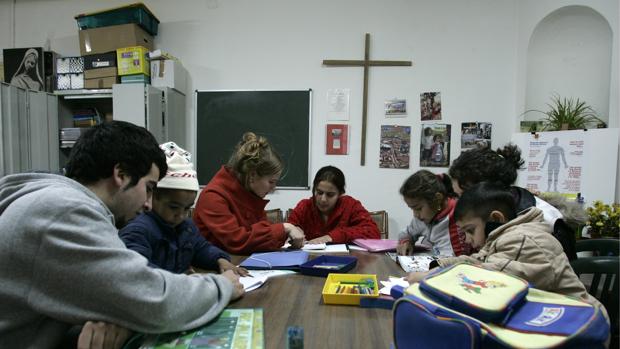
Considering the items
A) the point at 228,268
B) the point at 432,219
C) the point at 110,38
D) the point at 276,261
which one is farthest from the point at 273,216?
the point at 110,38

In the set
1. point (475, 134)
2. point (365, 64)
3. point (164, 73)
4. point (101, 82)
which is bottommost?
point (475, 134)

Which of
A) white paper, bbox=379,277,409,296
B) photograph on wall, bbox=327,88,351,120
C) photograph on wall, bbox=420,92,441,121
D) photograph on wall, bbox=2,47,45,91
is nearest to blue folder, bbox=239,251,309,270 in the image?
white paper, bbox=379,277,409,296

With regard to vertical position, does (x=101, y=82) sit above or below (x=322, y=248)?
above

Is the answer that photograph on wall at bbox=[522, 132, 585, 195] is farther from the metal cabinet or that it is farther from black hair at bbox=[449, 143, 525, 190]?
the metal cabinet

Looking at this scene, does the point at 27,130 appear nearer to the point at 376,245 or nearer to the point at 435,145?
the point at 376,245

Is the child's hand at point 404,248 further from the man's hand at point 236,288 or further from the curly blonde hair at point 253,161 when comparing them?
the man's hand at point 236,288

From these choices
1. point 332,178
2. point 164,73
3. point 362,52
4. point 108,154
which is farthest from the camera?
point 362,52

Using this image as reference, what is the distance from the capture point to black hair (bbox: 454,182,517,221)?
1310 millimetres

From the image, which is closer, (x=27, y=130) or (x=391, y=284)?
(x=391, y=284)

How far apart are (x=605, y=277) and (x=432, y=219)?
0.76 metres

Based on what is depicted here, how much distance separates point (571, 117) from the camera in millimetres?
3090

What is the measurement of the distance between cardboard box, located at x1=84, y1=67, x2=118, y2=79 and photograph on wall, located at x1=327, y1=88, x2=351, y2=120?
1998 millimetres

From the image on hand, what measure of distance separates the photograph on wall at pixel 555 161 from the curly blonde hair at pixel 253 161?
8.05 ft

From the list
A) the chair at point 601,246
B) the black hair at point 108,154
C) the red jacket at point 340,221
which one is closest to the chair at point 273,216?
the red jacket at point 340,221
